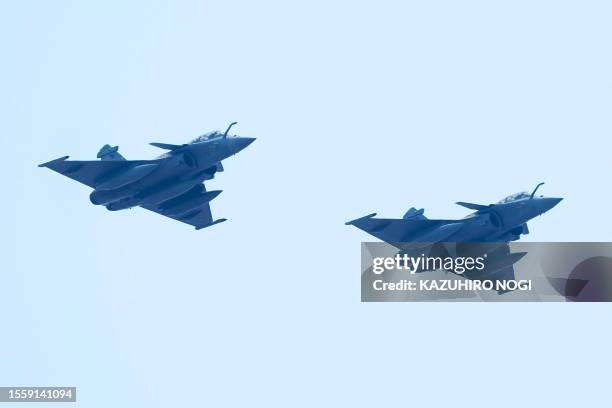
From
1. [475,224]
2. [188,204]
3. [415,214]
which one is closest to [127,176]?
[188,204]

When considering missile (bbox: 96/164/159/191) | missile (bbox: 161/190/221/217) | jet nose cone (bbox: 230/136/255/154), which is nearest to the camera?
jet nose cone (bbox: 230/136/255/154)

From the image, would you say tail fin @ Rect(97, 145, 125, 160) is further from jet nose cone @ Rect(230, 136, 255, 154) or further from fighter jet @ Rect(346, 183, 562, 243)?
fighter jet @ Rect(346, 183, 562, 243)

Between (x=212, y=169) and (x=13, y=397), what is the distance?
61.0 ft

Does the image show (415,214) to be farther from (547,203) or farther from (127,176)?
(127,176)

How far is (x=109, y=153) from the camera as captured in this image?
82812 mm

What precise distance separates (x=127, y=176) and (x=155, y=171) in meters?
1.63

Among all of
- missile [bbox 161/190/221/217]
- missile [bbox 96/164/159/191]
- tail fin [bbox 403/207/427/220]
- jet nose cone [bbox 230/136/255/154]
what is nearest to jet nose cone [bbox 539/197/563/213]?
tail fin [bbox 403/207/427/220]

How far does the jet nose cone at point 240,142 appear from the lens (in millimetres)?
75938

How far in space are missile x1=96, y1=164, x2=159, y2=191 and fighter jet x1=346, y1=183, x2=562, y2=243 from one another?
11816 millimetres

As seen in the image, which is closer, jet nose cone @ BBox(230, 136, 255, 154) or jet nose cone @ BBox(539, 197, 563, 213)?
jet nose cone @ BBox(539, 197, 563, 213)

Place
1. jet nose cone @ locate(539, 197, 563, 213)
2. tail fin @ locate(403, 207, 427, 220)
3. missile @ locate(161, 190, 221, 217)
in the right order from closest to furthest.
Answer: jet nose cone @ locate(539, 197, 563, 213)
tail fin @ locate(403, 207, 427, 220)
missile @ locate(161, 190, 221, 217)

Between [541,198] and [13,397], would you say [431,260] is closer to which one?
[541,198]

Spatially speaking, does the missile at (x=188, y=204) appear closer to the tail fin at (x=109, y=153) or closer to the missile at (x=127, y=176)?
the tail fin at (x=109, y=153)

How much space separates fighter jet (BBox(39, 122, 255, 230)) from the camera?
3012 inches
